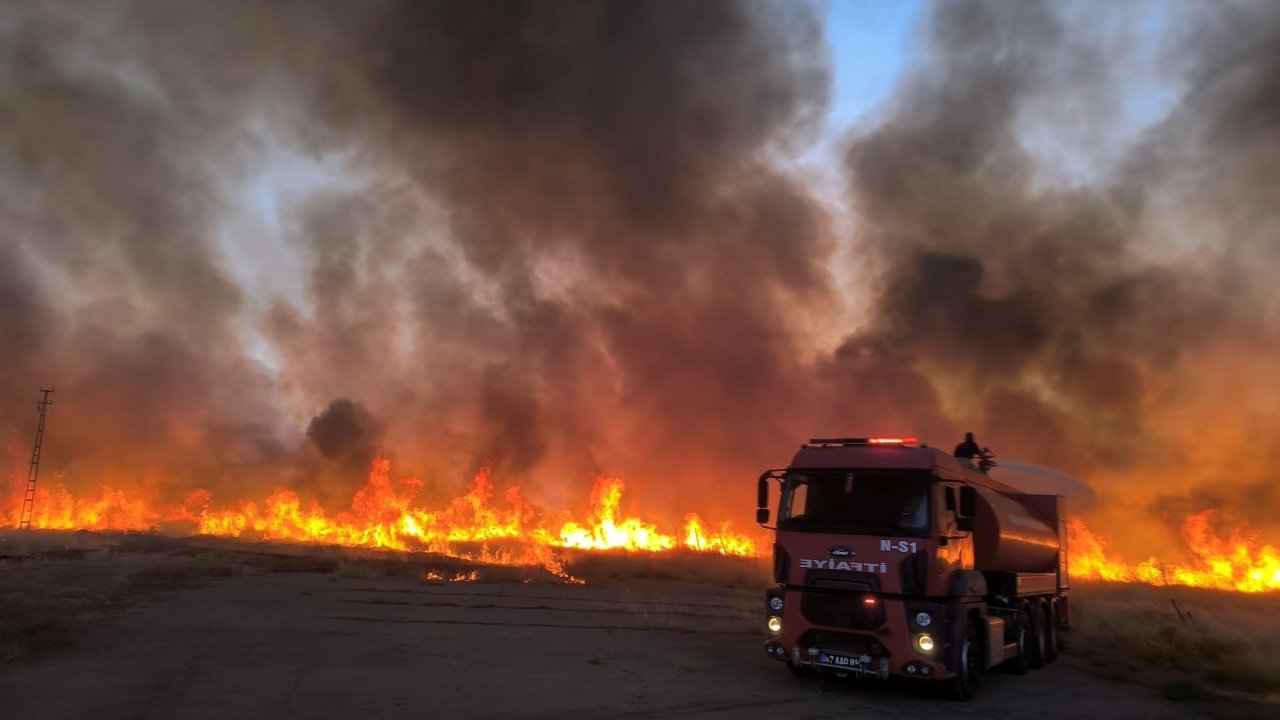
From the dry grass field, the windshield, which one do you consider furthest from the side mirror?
the dry grass field

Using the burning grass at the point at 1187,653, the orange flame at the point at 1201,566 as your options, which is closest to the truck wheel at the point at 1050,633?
the burning grass at the point at 1187,653

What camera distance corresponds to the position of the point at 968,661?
1252cm

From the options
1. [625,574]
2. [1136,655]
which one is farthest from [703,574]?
[1136,655]

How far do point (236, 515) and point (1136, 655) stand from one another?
67.6 meters

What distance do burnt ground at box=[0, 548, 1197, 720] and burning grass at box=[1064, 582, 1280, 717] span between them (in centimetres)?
98

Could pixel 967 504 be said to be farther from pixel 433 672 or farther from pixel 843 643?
pixel 433 672

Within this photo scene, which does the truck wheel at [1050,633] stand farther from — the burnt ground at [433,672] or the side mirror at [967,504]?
the side mirror at [967,504]

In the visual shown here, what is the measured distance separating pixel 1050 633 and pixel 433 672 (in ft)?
52.2

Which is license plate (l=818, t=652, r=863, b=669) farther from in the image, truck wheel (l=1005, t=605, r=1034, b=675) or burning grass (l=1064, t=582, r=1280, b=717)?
burning grass (l=1064, t=582, r=1280, b=717)

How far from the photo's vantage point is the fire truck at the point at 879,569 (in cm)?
1145

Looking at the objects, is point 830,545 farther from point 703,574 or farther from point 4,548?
point 4,548

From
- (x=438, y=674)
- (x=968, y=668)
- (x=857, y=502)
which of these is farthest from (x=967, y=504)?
(x=438, y=674)

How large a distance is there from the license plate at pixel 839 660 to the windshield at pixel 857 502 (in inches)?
80.9

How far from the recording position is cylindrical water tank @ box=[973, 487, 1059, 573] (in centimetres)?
1466
